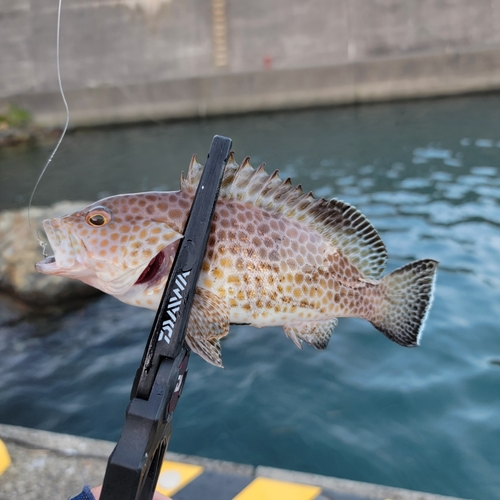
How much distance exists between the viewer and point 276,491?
10.3ft

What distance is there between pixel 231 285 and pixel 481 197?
7988 millimetres

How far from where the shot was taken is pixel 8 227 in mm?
6969

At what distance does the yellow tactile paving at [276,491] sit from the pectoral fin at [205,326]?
2.26 meters

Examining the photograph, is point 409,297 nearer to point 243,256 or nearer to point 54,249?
point 243,256

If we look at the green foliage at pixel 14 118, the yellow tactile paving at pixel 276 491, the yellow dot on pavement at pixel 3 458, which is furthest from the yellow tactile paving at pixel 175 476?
the green foliage at pixel 14 118

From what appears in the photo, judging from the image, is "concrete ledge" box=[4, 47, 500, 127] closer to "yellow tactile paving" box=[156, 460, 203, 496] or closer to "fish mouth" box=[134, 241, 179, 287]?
"yellow tactile paving" box=[156, 460, 203, 496]

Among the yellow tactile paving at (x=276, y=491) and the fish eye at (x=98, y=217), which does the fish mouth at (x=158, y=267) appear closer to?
the fish eye at (x=98, y=217)

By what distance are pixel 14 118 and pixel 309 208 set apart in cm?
1785

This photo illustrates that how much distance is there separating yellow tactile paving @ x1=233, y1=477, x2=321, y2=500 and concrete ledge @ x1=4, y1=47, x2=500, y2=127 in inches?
603

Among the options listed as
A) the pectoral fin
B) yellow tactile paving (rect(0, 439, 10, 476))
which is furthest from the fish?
yellow tactile paving (rect(0, 439, 10, 476))

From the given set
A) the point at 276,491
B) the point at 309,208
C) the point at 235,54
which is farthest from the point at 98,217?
the point at 235,54

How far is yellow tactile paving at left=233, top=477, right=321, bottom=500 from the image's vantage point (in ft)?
10.2

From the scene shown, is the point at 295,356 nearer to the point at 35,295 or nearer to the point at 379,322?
the point at 35,295

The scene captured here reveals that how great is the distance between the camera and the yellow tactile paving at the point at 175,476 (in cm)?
319
